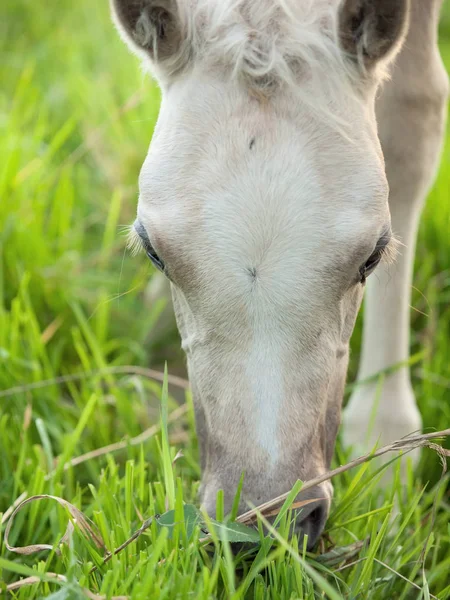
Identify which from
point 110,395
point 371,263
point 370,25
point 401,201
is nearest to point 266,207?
point 371,263

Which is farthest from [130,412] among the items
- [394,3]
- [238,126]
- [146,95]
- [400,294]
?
[146,95]

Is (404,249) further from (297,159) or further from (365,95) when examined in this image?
(297,159)

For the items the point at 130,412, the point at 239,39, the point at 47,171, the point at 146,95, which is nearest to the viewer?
the point at 239,39

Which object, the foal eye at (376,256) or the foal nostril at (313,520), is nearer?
the foal nostril at (313,520)

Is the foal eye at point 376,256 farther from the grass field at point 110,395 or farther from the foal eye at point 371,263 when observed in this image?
the grass field at point 110,395

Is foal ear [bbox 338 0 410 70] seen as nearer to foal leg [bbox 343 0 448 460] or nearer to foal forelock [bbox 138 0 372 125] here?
foal forelock [bbox 138 0 372 125]

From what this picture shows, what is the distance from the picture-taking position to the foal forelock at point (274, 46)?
69.8 inches

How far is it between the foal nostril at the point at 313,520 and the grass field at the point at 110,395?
0.18 feet

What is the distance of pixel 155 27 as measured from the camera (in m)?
1.90

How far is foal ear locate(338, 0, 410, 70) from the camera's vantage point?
1.81 meters

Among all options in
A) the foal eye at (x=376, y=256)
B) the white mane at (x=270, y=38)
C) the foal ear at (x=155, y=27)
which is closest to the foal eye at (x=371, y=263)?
the foal eye at (x=376, y=256)

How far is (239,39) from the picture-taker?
1.79 meters

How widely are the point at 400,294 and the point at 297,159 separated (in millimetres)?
1232

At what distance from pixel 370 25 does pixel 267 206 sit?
1.72 ft
